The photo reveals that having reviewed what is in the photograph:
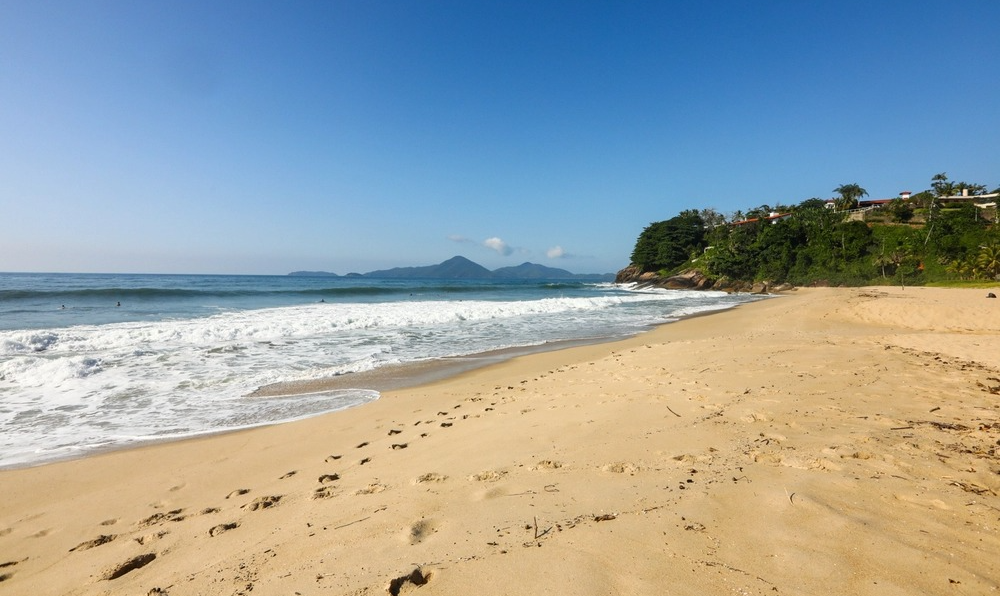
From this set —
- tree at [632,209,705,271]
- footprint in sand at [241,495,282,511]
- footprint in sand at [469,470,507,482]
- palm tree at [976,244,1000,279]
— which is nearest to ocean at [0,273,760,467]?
footprint in sand at [241,495,282,511]

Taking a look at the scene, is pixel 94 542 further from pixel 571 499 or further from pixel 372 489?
pixel 571 499

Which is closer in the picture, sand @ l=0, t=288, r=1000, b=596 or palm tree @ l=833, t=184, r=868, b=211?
sand @ l=0, t=288, r=1000, b=596

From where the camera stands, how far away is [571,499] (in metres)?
2.84

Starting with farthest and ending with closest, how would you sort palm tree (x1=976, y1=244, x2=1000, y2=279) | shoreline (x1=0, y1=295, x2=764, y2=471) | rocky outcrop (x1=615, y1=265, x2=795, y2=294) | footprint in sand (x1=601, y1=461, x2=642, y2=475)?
1. rocky outcrop (x1=615, y1=265, x2=795, y2=294)
2. palm tree (x1=976, y1=244, x2=1000, y2=279)
3. shoreline (x1=0, y1=295, x2=764, y2=471)
4. footprint in sand (x1=601, y1=461, x2=642, y2=475)

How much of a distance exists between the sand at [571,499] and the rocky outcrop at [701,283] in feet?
146

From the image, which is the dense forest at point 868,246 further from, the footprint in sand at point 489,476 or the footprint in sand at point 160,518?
the footprint in sand at point 160,518

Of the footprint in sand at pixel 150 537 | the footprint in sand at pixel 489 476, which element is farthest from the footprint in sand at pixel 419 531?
the footprint in sand at pixel 150 537

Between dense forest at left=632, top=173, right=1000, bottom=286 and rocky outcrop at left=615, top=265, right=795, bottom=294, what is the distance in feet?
3.20

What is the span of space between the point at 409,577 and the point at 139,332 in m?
16.4

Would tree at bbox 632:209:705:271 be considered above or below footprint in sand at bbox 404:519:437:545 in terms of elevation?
above

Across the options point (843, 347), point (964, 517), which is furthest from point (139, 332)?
point (843, 347)

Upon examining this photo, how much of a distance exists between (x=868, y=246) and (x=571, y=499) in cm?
5668

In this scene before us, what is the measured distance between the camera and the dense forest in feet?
124

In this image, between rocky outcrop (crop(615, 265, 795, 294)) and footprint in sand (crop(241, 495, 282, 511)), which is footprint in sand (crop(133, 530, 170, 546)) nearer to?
footprint in sand (crop(241, 495, 282, 511))
